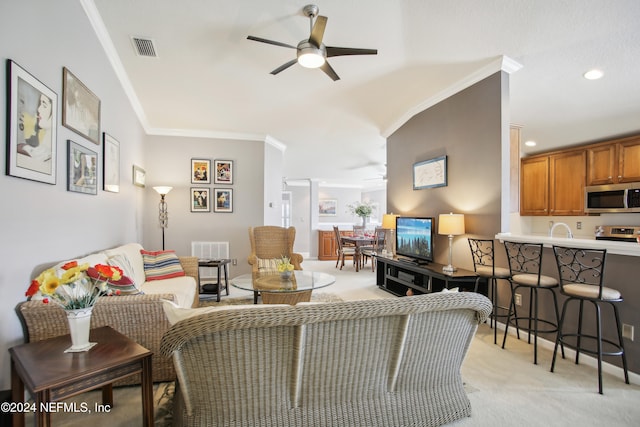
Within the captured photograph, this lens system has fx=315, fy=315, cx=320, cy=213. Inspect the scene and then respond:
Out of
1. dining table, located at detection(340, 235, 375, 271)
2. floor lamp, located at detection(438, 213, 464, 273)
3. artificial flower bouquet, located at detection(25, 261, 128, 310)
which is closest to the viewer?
artificial flower bouquet, located at detection(25, 261, 128, 310)

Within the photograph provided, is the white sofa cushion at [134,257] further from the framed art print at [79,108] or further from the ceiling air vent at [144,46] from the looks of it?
the ceiling air vent at [144,46]

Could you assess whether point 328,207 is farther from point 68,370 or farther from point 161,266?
point 68,370

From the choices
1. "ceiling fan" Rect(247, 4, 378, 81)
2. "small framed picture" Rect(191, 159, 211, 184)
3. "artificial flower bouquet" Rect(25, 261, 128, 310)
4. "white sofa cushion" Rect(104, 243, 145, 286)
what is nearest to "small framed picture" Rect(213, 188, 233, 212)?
"small framed picture" Rect(191, 159, 211, 184)

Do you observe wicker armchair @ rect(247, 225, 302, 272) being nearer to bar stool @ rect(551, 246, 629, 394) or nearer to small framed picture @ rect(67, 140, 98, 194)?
small framed picture @ rect(67, 140, 98, 194)

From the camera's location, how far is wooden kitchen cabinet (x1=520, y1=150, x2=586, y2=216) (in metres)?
4.96

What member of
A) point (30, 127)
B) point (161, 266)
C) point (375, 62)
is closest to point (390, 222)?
point (375, 62)

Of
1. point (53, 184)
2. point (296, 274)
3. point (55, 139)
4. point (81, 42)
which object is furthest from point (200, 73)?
point (296, 274)

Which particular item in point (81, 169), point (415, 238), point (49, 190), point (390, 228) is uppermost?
point (81, 169)

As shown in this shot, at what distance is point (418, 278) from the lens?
4.09m

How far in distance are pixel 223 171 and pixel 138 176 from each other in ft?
4.45

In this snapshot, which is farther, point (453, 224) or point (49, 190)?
point (453, 224)

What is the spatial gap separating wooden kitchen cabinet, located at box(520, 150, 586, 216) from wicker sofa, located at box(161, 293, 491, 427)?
4682mm

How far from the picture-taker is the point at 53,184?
234 centimetres

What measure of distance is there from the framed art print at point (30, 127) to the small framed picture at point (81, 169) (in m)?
0.24
